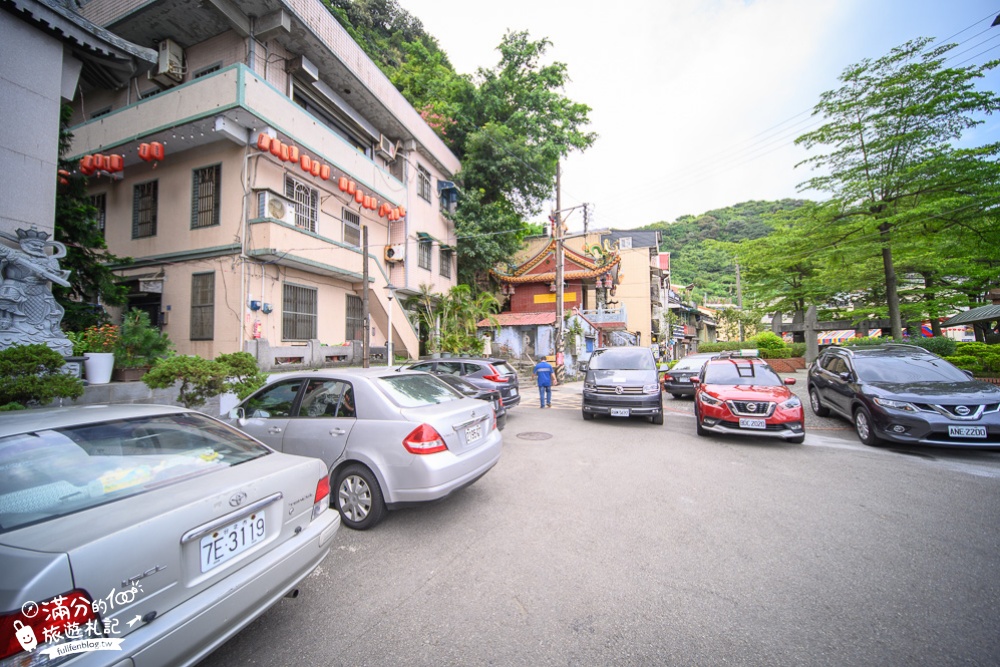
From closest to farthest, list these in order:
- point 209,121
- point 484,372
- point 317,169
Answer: point 484,372
point 209,121
point 317,169

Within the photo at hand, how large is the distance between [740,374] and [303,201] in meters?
12.3

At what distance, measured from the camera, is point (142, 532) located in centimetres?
165

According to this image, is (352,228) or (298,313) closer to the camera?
(298,313)

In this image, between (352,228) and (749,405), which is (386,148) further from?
(749,405)

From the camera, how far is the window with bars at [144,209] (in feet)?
36.6

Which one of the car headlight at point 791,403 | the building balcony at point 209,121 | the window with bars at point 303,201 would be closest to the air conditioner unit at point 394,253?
the window with bars at point 303,201

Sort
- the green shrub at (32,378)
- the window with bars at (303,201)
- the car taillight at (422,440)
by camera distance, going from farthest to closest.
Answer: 1. the window with bars at (303,201)
2. the green shrub at (32,378)
3. the car taillight at (422,440)

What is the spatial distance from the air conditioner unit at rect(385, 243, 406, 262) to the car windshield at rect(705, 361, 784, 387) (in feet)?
37.6

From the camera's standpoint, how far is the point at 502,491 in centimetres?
471

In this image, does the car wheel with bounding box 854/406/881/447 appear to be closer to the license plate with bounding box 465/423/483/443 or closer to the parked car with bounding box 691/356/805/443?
the parked car with bounding box 691/356/805/443

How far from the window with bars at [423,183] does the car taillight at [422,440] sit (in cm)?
1575

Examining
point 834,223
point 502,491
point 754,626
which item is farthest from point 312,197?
point 834,223

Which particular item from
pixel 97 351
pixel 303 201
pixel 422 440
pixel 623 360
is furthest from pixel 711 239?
pixel 97 351

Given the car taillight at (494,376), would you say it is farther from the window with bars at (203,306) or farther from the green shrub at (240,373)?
the window with bars at (203,306)
